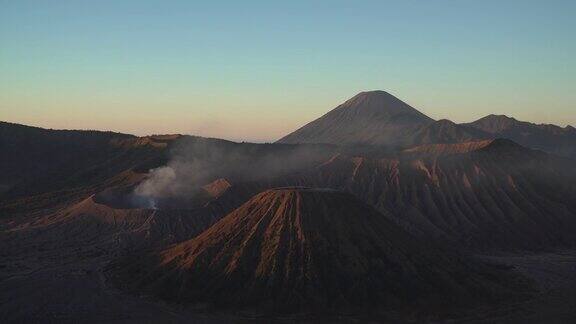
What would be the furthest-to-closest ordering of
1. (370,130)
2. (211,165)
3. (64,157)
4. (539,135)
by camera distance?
(539,135), (370,130), (64,157), (211,165)

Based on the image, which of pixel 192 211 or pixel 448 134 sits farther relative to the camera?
pixel 448 134

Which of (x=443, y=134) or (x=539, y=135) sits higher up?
(x=539, y=135)

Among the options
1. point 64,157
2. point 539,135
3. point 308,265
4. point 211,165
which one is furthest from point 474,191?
point 539,135

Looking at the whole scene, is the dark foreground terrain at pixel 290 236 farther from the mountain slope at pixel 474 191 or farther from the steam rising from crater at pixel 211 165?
the steam rising from crater at pixel 211 165

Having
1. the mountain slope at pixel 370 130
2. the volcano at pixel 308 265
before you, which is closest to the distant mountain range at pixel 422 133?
the mountain slope at pixel 370 130

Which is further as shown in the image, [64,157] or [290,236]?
[64,157]

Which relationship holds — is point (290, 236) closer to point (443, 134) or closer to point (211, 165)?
point (211, 165)

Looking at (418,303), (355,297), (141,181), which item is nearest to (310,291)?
(355,297)

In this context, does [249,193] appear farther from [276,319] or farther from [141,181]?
[276,319]
